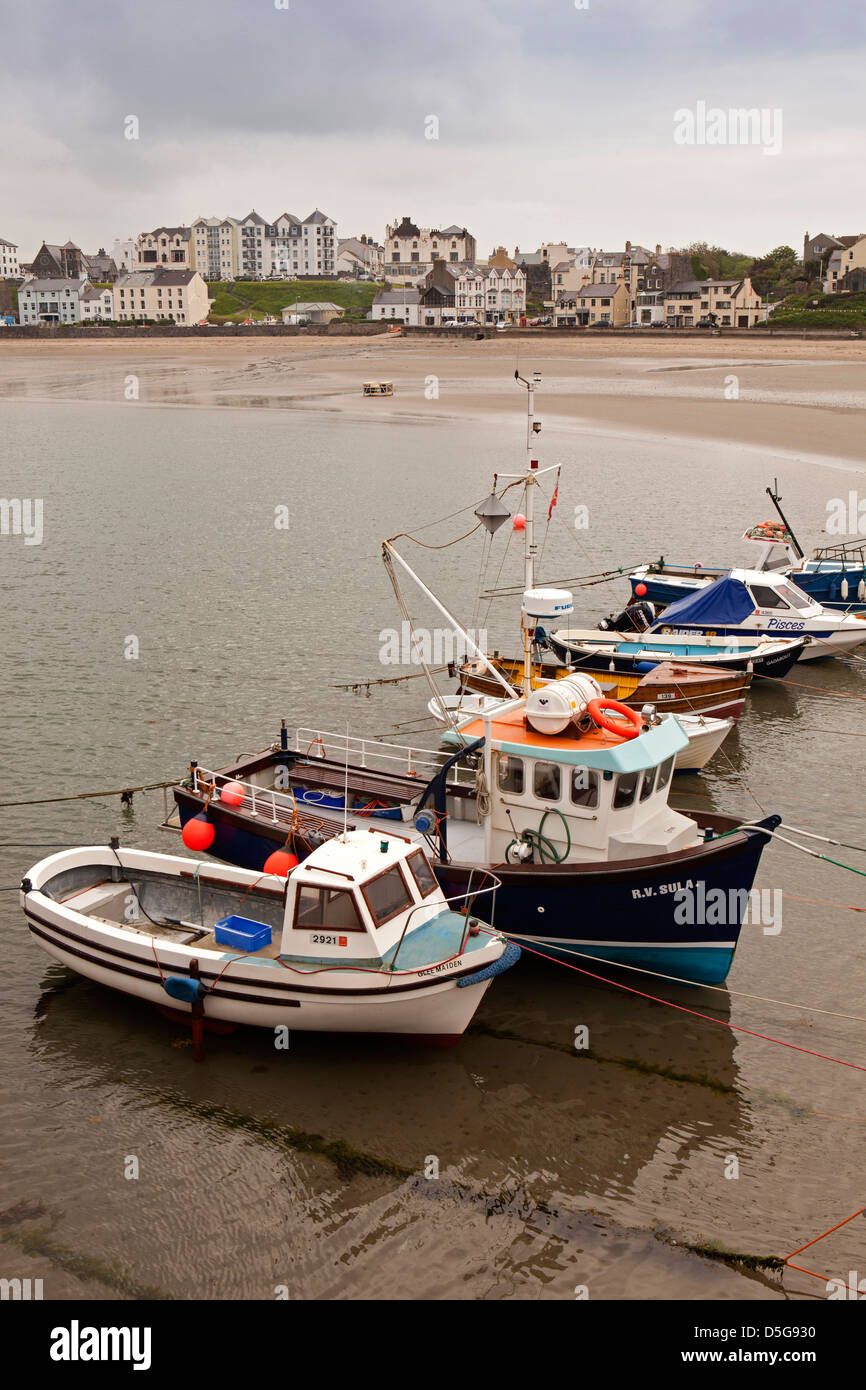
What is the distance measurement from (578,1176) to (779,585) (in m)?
19.5

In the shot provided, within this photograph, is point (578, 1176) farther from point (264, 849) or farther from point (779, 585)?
point (779, 585)

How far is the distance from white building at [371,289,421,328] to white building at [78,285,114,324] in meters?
45.0

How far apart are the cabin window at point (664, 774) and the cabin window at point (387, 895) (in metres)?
3.93

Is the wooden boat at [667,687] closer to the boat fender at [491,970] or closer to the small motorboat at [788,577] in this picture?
the small motorboat at [788,577]

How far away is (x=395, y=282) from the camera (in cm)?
18262

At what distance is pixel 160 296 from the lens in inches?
6289

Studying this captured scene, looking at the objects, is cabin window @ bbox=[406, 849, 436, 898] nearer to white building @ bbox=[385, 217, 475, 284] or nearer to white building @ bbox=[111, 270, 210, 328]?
white building @ bbox=[111, 270, 210, 328]

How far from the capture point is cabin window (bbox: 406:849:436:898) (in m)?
13.4

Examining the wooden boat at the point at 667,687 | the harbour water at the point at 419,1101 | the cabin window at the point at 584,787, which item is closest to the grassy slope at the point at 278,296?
the wooden boat at the point at 667,687

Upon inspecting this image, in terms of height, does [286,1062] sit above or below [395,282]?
below
